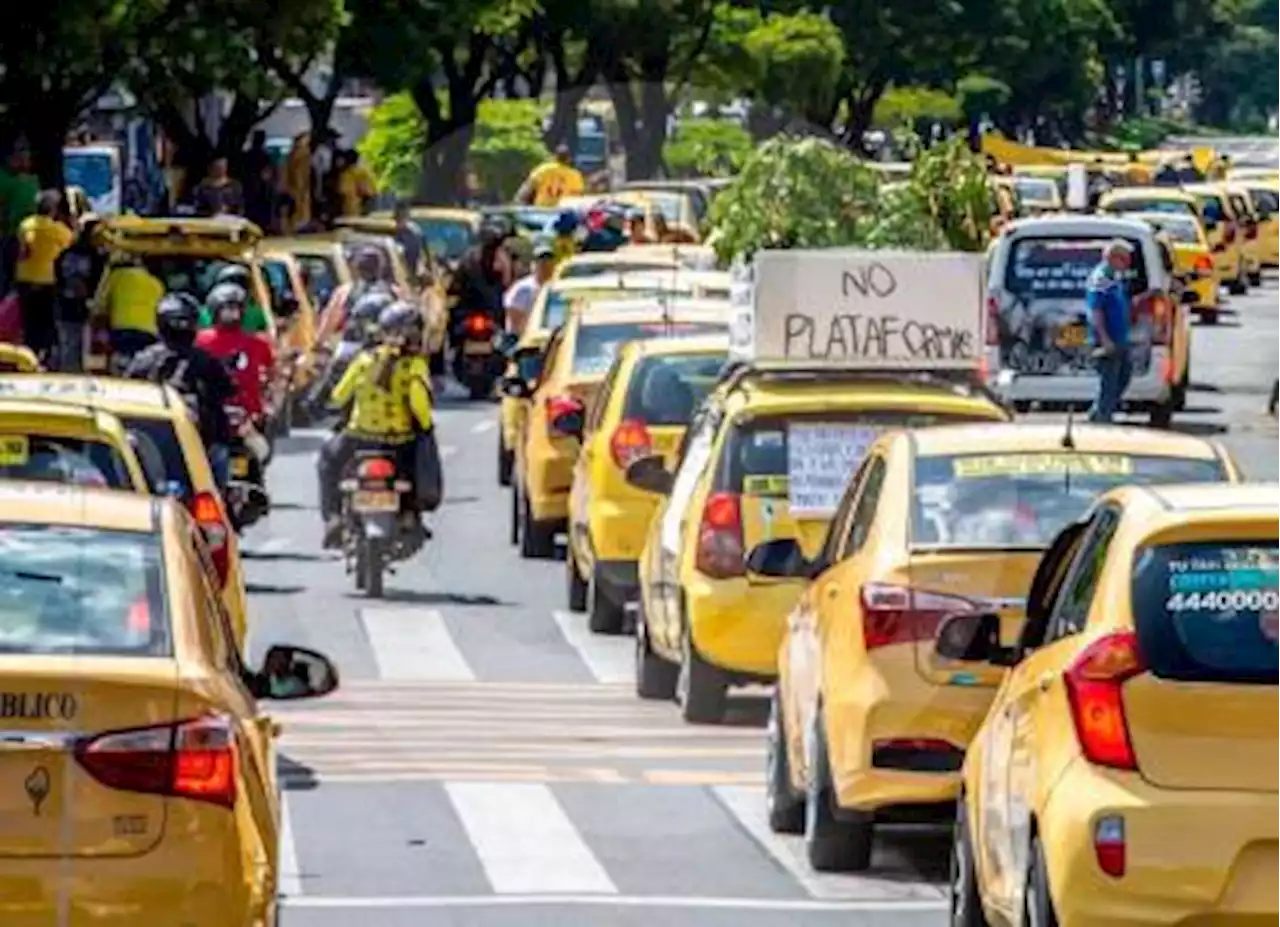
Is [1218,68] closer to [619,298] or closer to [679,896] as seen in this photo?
[619,298]

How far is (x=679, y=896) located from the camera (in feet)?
47.8

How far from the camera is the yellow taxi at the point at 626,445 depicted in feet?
79.2

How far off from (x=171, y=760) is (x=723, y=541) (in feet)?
30.8

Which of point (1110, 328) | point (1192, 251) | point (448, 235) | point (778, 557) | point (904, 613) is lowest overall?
point (1192, 251)

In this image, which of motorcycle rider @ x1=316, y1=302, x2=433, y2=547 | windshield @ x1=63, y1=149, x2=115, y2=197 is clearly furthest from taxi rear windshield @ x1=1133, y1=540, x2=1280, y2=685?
windshield @ x1=63, y1=149, x2=115, y2=197

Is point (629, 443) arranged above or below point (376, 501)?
above

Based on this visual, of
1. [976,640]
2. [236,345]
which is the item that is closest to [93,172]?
[236,345]

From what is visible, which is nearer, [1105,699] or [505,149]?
[1105,699]

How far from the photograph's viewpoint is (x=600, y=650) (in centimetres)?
2392

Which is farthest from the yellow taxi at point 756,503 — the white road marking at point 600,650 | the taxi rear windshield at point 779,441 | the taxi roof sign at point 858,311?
the white road marking at point 600,650

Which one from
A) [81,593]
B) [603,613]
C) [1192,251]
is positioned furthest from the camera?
[1192,251]

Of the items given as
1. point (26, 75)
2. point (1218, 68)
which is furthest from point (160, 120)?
point (1218, 68)

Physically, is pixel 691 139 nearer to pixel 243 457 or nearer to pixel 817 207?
pixel 817 207

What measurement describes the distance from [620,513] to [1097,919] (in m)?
13.6
